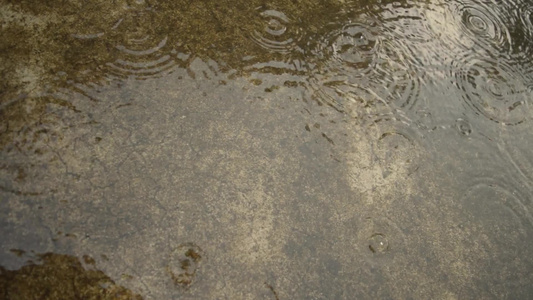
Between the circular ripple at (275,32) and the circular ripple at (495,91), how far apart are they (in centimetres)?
88

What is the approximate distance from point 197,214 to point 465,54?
1.67 metres

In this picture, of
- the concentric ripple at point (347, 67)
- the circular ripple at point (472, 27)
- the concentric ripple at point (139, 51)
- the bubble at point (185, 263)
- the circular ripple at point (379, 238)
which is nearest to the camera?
the bubble at point (185, 263)

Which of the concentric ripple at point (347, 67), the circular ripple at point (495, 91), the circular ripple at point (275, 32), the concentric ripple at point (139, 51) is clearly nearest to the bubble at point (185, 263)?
the concentric ripple at point (139, 51)

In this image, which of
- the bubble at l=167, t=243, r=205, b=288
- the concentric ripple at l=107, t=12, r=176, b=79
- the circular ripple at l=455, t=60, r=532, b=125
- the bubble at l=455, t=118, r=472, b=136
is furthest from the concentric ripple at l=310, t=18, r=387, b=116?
the bubble at l=167, t=243, r=205, b=288

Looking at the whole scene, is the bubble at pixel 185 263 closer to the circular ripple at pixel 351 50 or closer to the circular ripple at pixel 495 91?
the circular ripple at pixel 351 50

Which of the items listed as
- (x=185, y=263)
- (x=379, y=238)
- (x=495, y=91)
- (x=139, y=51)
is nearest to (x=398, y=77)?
(x=495, y=91)

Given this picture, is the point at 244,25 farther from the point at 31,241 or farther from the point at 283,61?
the point at 31,241

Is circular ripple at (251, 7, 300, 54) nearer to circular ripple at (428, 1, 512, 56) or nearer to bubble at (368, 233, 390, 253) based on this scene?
circular ripple at (428, 1, 512, 56)

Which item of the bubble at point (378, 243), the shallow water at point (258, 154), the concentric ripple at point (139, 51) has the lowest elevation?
the bubble at point (378, 243)

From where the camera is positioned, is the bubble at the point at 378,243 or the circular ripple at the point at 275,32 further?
the circular ripple at the point at 275,32

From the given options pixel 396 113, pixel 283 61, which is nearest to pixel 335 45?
pixel 283 61

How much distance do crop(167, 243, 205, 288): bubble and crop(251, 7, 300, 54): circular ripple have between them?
101cm

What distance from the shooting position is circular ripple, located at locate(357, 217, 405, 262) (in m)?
1.55

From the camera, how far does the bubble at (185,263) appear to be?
1.37 meters
